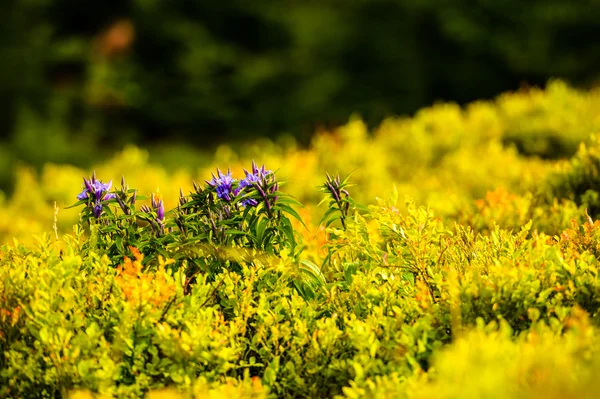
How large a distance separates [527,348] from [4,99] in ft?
48.5

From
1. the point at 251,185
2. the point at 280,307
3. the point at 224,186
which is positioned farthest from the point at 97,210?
the point at 280,307

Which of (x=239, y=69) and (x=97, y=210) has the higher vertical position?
(x=239, y=69)

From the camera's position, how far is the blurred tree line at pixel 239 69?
14859 mm

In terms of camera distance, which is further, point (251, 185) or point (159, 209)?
point (159, 209)

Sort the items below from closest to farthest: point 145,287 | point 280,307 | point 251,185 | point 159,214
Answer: point 145,287, point 280,307, point 251,185, point 159,214

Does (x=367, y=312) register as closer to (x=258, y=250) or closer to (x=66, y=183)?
(x=258, y=250)

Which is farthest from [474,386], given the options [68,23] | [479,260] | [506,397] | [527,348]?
[68,23]

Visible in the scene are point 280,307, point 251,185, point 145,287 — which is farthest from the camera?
point 251,185

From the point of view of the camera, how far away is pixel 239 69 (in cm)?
1532

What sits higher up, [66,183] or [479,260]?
[66,183]

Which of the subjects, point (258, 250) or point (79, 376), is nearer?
point (79, 376)

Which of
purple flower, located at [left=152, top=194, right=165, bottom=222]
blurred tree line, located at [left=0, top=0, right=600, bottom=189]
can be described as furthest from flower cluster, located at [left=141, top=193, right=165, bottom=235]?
blurred tree line, located at [left=0, top=0, right=600, bottom=189]

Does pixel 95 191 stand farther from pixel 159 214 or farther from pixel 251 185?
pixel 251 185

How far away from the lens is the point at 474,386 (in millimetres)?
2025
